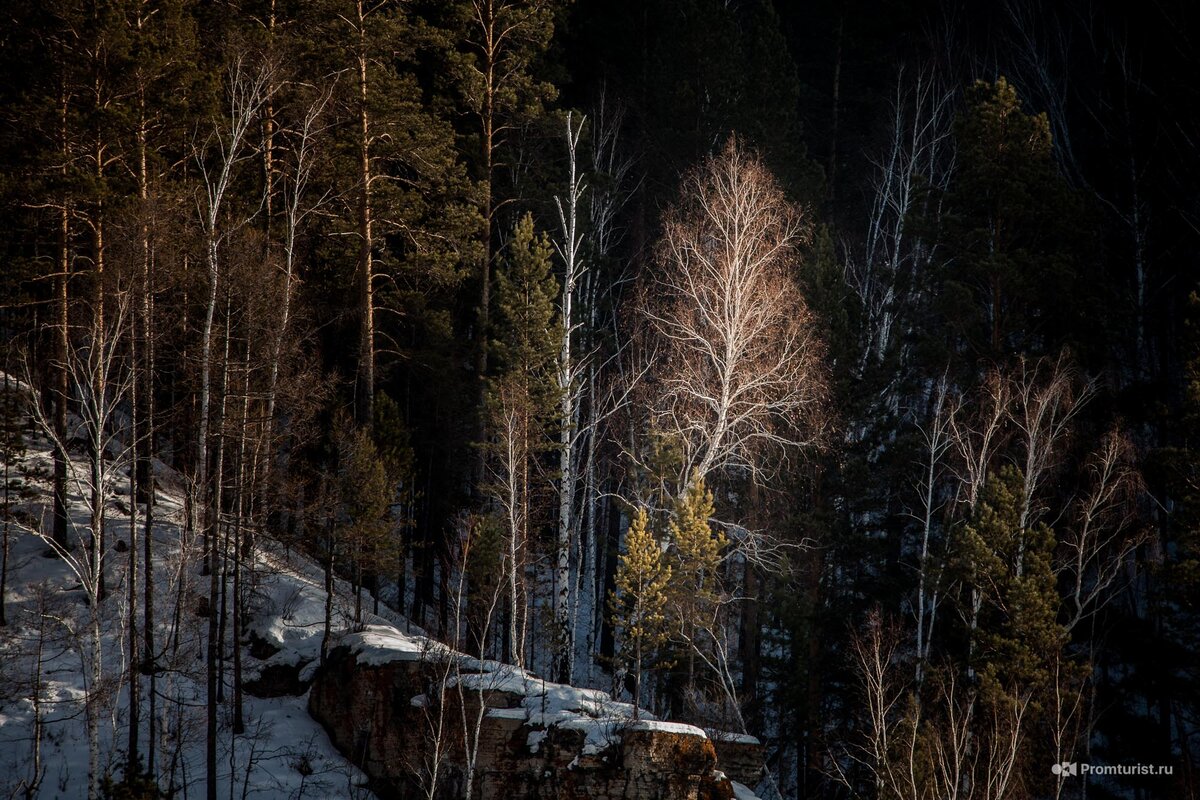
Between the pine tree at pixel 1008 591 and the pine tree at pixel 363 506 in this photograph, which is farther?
the pine tree at pixel 363 506

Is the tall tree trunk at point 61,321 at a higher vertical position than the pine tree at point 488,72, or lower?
lower

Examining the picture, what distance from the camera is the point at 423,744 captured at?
14.6m

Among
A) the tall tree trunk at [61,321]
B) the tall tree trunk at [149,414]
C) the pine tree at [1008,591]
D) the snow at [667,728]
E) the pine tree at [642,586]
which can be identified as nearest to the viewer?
the snow at [667,728]

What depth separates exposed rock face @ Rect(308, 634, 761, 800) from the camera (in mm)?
13164

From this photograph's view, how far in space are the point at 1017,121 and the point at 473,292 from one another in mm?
14990

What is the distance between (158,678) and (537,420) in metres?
9.87

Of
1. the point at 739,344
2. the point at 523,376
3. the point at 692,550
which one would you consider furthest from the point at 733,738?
the point at 523,376

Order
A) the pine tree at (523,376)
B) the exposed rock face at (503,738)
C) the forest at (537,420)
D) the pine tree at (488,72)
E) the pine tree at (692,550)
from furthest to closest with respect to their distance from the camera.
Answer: the pine tree at (488,72)
the pine tree at (523,376)
the pine tree at (692,550)
the forest at (537,420)
the exposed rock face at (503,738)

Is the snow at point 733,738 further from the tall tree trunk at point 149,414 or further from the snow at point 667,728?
the tall tree trunk at point 149,414

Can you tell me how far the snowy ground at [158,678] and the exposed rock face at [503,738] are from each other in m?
0.97

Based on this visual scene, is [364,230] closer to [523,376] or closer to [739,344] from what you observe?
[523,376]

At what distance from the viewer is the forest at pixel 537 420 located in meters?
15.1

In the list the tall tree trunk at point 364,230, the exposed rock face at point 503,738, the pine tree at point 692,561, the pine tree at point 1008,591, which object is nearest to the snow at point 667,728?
the exposed rock face at point 503,738

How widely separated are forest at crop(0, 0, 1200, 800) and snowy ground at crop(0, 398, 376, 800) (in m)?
0.11
